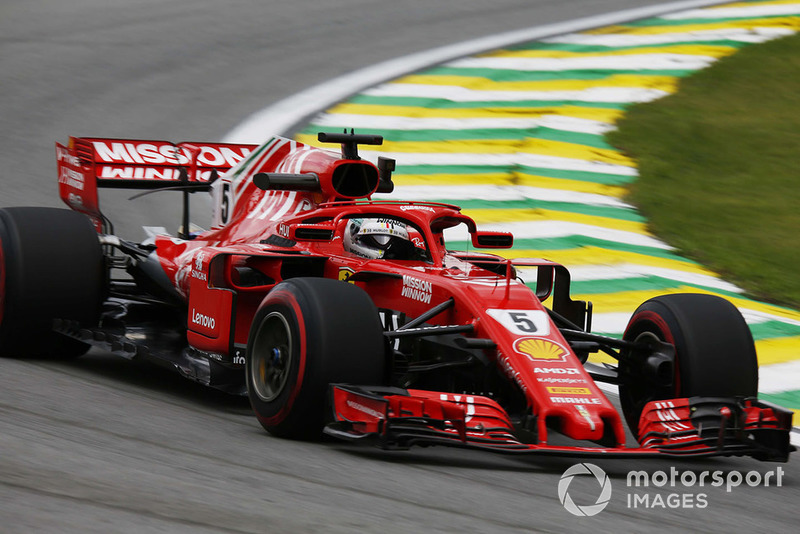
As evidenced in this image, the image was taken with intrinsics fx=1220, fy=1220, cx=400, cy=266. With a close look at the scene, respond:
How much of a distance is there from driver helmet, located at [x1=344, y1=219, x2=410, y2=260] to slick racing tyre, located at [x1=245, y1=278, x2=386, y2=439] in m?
1.02

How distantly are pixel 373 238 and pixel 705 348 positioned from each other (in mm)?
2008

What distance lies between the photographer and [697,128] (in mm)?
15375

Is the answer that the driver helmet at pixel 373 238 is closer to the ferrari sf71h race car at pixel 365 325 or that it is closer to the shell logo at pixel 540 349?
the ferrari sf71h race car at pixel 365 325

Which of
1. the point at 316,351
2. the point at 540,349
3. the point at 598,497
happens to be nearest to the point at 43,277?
the point at 316,351

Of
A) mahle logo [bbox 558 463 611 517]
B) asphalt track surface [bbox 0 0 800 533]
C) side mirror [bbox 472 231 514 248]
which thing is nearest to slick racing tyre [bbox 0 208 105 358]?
asphalt track surface [bbox 0 0 800 533]

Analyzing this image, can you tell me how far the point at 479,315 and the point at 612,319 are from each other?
316 centimetres

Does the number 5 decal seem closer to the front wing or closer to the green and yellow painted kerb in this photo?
the front wing

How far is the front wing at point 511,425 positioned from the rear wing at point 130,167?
3663 millimetres

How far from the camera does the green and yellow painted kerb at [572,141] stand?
388 inches

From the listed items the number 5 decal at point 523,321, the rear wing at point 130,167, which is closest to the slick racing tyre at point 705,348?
the number 5 decal at point 523,321

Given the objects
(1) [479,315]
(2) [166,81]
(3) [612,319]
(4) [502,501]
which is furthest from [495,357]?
(2) [166,81]

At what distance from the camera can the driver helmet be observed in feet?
23.4

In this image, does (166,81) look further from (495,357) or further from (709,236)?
(495,357)

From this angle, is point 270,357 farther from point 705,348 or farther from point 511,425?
point 705,348
